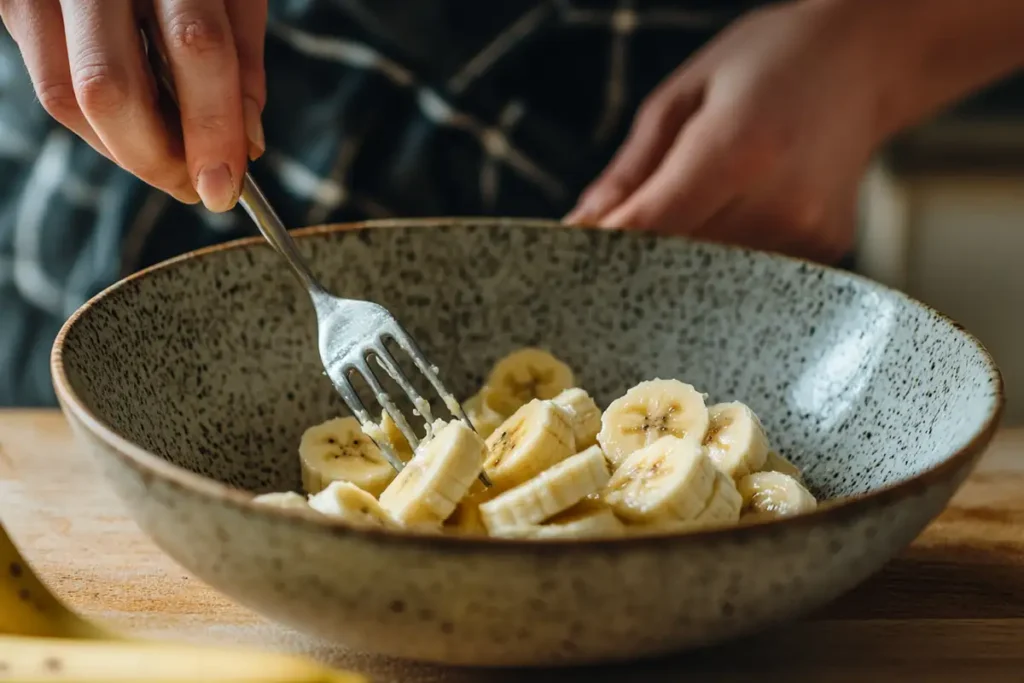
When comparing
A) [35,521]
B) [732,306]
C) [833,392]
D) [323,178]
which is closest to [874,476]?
[833,392]

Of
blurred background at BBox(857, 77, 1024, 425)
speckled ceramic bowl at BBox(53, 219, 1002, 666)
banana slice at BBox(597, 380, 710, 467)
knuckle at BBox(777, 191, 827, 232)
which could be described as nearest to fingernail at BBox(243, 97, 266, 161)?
speckled ceramic bowl at BBox(53, 219, 1002, 666)

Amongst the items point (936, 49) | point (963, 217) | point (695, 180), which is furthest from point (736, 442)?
point (963, 217)

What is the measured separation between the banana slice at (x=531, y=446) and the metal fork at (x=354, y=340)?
1.8 inches

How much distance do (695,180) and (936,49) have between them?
483 millimetres

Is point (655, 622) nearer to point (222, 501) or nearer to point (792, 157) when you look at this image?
point (222, 501)

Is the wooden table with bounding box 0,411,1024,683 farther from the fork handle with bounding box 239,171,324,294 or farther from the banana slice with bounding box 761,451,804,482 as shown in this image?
the fork handle with bounding box 239,171,324,294

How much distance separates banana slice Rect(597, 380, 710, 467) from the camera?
0.87m

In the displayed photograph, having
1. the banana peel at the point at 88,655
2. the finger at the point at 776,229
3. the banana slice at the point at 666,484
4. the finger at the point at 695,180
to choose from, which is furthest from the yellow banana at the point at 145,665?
the finger at the point at 776,229

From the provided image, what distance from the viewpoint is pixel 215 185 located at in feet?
2.67

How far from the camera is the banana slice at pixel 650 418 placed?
0.87 metres

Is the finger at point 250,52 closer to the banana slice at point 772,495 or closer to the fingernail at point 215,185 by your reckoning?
the fingernail at point 215,185

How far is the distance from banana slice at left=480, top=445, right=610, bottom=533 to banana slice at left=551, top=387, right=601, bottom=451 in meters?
0.17

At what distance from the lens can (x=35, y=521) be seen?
0.87 m

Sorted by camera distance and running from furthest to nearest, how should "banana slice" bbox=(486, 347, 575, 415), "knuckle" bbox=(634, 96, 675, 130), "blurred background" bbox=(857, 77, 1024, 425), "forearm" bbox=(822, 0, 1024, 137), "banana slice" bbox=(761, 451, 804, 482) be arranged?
"blurred background" bbox=(857, 77, 1024, 425) < "forearm" bbox=(822, 0, 1024, 137) < "knuckle" bbox=(634, 96, 675, 130) < "banana slice" bbox=(486, 347, 575, 415) < "banana slice" bbox=(761, 451, 804, 482)
